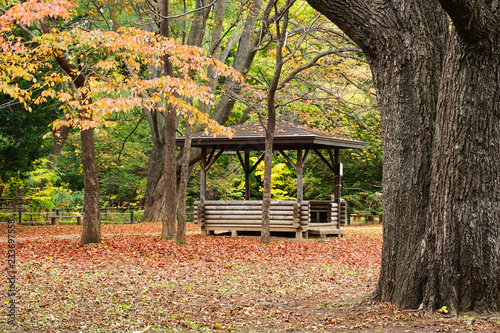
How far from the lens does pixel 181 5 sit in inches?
877

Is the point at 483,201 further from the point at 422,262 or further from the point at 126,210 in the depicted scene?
the point at 126,210

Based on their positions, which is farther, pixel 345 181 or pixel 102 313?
pixel 345 181

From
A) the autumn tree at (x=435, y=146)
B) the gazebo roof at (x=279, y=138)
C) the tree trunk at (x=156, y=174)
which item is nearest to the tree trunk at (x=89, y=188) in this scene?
the gazebo roof at (x=279, y=138)

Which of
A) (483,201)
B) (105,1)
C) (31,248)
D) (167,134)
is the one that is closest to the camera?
(483,201)

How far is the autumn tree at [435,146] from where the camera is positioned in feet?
17.3

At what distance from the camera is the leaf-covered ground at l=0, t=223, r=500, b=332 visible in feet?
18.0

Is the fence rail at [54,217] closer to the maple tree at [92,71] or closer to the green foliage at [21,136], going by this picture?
the green foliage at [21,136]

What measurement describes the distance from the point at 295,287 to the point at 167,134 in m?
6.58

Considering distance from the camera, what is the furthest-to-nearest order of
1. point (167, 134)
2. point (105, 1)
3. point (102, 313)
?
point (105, 1) → point (167, 134) → point (102, 313)

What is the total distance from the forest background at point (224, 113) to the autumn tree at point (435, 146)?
4491 millimetres

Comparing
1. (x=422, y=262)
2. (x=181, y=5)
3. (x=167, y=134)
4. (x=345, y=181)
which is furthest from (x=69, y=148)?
(x=422, y=262)

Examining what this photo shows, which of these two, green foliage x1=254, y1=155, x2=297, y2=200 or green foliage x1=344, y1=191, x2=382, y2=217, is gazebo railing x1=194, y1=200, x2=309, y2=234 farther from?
green foliage x1=344, y1=191, x2=382, y2=217

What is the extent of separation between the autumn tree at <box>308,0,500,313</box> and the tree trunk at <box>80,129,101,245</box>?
801cm

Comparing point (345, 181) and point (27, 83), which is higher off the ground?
point (27, 83)
